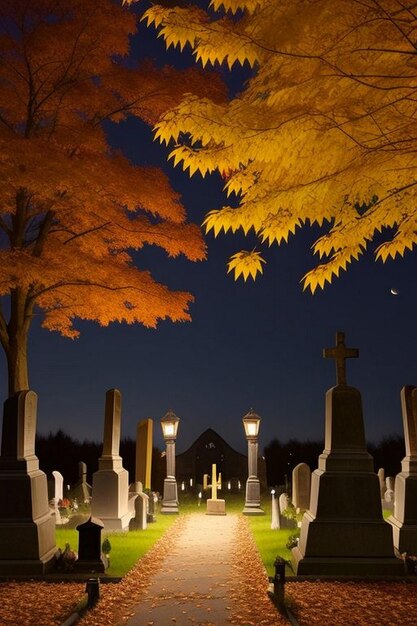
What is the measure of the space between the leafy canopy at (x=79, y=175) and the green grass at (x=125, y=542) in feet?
15.6

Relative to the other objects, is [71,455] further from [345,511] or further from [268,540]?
[345,511]

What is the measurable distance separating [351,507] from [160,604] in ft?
11.3

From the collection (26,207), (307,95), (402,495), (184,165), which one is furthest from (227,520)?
(307,95)

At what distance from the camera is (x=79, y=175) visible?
12.9 m

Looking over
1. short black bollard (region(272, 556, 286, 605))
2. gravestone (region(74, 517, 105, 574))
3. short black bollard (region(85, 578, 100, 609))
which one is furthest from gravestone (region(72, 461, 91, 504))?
short black bollard (region(272, 556, 286, 605))

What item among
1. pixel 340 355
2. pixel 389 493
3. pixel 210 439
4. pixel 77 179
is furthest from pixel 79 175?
pixel 210 439

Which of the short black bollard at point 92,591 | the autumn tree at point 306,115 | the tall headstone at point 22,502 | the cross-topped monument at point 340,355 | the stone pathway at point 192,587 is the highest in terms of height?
the autumn tree at point 306,115

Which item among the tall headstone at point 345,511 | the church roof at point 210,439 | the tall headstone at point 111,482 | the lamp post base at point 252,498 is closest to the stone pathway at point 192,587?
the tall headstone at point 345,511

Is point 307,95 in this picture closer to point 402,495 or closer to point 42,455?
point 402,495

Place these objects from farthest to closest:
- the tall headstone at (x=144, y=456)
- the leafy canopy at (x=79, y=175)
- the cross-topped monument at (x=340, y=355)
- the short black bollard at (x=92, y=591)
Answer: the tall headstone at (x=144, y=456) → the leafy canopy at (x=79, y=175) → the cross-topped monument at (x=340, y=355) → the short black bollard at (x=92, y=591)

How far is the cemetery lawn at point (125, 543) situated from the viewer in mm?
9594

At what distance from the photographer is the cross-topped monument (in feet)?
33.5

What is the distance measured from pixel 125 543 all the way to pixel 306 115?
30.4ft

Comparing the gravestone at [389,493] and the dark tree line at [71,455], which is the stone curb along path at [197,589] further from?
the dark tree line at [71,455]
